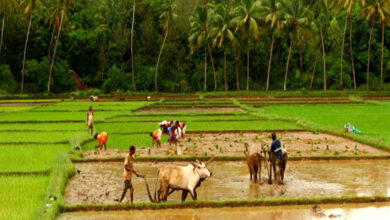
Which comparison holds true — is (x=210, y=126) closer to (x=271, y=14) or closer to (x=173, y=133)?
(x=173, y=133)

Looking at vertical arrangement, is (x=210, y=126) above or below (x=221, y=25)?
below

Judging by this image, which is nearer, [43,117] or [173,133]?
[173,133]

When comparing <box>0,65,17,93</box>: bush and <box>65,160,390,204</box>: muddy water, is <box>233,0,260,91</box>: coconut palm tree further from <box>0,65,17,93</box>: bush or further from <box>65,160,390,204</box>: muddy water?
<box>65,160,390,204</box>: muddy water

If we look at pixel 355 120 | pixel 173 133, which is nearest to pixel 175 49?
pixel 355 120

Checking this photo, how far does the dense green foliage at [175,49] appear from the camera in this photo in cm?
5072

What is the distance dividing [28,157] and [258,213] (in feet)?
26.5

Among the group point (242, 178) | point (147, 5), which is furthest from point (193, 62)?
point (242, 178)

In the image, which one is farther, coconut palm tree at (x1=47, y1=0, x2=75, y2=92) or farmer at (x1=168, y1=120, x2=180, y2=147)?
coconut palm tree at (x1=47, y1=0, x2=75, y2=92)

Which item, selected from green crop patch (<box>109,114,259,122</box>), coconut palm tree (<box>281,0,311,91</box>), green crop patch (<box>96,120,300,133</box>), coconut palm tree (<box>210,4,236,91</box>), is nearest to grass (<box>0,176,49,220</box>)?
green crop patch (<box>96,120,300,133</box>)

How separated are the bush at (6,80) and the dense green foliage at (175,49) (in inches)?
3.9

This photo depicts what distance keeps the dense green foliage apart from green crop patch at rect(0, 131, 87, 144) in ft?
99.0

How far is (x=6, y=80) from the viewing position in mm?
50406

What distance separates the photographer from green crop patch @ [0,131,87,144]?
1822cm

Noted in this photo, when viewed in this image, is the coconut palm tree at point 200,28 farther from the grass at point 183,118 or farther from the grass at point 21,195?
the grass at point 21,195
